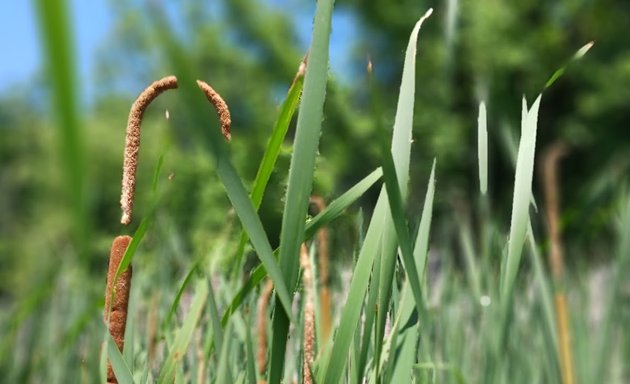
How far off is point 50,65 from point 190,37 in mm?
109

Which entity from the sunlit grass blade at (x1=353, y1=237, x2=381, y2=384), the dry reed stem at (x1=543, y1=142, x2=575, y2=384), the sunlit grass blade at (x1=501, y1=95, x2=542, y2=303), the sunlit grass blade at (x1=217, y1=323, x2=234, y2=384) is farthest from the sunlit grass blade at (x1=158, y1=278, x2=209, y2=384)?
the dry reed stem at (x1=543, y1=142, x2=575, y2=384)

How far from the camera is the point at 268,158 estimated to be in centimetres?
54

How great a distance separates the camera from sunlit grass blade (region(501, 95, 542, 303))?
0.54m

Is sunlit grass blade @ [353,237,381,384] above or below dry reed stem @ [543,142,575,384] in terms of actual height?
below

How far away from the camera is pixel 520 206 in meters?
0.56

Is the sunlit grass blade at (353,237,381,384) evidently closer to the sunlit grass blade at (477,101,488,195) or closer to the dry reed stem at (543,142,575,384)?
the sunlit grass blade at (477,101,488,195)

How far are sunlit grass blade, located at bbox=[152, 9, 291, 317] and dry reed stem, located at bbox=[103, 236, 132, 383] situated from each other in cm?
16

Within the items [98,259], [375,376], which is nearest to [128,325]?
[375,376]

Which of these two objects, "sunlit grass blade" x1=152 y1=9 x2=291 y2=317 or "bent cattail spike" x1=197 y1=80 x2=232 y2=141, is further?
"bent cattail spike" x1=197 y1=80 x2=232 y2=141

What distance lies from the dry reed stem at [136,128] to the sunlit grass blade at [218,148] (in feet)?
0.36

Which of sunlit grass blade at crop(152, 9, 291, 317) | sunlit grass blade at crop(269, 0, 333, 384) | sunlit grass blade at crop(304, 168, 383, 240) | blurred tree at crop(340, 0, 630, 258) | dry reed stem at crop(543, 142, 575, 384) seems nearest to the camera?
sunlit grass blade at crop(152, 9, 291, 317)

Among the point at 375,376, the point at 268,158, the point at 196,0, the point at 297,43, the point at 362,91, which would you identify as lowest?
the point at 375,376

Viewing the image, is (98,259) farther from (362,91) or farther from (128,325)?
(362,91)

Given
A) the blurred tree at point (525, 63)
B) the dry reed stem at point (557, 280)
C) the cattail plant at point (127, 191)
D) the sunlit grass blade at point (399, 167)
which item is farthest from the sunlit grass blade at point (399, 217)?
the blurred tree at point (525, 63)
